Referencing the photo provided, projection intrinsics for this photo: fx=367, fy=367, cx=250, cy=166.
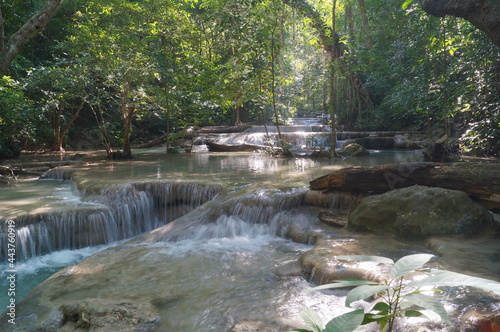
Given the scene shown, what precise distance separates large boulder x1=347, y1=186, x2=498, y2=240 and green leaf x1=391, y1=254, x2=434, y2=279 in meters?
4.11

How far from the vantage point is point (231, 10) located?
10.7 m

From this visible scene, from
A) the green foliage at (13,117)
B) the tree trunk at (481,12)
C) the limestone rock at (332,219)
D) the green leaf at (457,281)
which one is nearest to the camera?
the green leaf at (457,281)

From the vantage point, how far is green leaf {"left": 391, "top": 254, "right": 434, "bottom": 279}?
104cm

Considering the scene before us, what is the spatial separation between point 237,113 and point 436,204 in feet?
68.2

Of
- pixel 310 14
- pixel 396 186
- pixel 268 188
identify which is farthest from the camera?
pixel 310 14

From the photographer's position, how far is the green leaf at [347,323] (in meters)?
0.94

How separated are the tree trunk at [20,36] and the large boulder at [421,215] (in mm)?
5954

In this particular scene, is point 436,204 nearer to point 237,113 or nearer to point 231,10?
point 231,10

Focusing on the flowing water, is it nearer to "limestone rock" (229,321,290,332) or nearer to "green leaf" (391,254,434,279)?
"limestone rock" (229,321,290,332)

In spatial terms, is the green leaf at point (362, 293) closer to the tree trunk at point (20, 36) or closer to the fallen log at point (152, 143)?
the tree trunk at point (20, 36)

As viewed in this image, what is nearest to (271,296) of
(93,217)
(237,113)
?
(93,217)

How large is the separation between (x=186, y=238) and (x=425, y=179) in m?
3.96

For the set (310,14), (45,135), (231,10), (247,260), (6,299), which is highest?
(310,14)

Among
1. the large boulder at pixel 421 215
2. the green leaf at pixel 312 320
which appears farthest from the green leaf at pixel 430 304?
the large boulder at pixel 421 215
